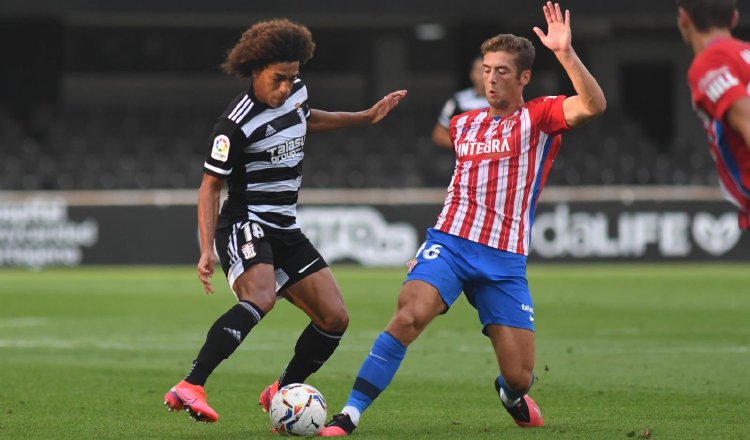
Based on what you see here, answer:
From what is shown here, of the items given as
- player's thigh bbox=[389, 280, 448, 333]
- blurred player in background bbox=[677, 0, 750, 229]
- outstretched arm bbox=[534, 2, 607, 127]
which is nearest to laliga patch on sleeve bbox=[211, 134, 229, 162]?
player's thigh bbox=[389, 280, 448, 333]

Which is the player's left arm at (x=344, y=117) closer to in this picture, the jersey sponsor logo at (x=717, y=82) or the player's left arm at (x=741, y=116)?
the jersey sponsor logo at (x=717, y=82)

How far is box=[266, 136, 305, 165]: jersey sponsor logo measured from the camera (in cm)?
693

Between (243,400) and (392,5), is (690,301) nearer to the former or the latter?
(243,400)

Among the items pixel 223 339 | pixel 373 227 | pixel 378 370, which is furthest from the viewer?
pixel 373 227

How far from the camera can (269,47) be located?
22.2ft

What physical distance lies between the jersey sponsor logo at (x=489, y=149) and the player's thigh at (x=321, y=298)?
3.28 feet

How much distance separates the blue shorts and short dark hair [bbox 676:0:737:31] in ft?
6.25

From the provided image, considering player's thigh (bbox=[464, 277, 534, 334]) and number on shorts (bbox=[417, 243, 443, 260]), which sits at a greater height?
number on shorts (bbox=[417, 243, 443, 260])

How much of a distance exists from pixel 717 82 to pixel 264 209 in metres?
2.74

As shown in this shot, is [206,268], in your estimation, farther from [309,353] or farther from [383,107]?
[383,107]

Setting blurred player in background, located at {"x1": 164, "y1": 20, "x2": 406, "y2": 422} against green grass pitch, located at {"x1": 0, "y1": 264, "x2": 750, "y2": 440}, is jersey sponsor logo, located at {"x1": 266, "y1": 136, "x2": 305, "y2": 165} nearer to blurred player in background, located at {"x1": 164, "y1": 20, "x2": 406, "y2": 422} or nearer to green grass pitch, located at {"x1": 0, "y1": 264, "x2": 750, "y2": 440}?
blurred player in background, located at {"x1": 164, "y1": 20, "x2": 406, "y2": 422}

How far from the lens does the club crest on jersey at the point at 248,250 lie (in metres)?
6.83

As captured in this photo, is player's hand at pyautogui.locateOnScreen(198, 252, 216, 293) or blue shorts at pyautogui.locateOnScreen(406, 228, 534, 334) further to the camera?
blue shorts at pyautogui.locateOnScreen(406, 228, 534, 334)

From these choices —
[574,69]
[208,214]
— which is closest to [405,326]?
[208,214]
